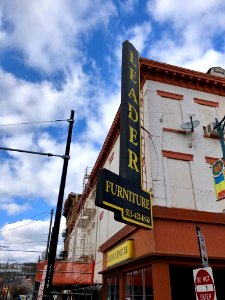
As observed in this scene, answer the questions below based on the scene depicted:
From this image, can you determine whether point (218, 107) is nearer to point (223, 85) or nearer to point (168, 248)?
point (223, 85)

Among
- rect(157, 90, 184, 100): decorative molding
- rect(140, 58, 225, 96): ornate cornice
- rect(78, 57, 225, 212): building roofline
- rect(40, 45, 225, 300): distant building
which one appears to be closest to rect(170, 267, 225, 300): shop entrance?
rect(40, 45, 225, 300): distant building

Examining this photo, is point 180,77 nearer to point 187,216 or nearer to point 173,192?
point 173,192

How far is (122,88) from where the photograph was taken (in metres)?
13.0

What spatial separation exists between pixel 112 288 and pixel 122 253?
12.5ft

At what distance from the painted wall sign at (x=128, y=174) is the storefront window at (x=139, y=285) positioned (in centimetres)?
292

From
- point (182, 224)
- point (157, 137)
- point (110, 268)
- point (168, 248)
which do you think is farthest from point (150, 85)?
point (110, 268)

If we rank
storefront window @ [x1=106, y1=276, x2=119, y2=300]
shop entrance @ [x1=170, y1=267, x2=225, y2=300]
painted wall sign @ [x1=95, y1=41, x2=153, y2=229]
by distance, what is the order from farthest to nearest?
storefront window @ [x1=106, y1=276, x2=119, y2=300], shop entrance @ [x1=170, y1=267, x2=225, y2=300], painted wall sign @ [x1=95, y1=41, x2=153, y2=229]

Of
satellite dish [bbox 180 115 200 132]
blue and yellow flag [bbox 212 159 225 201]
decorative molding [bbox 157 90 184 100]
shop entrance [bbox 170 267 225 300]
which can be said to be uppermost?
decorative molding [bbox 157 90 184 100]

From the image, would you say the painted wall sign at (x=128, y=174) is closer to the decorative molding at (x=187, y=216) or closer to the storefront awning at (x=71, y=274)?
the decorative molding at (x=187, y=216)

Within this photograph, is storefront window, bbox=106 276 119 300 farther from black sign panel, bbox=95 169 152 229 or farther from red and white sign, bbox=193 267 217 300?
red and white sign, bbox=193 267 217 300

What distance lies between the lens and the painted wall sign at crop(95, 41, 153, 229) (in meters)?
8.62

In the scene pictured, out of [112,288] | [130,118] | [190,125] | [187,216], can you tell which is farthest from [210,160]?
[112,288]

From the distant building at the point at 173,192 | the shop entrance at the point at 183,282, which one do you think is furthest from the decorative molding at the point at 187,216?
the shop entrance at the point at 183,282

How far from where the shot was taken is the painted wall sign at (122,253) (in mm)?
12552
